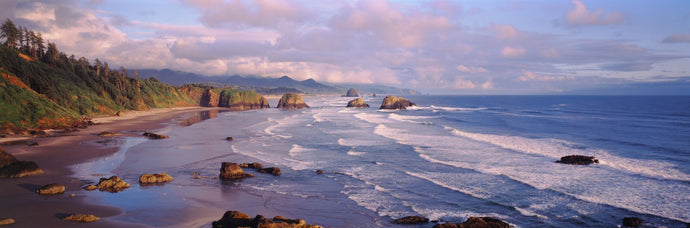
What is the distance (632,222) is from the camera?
15.2 m

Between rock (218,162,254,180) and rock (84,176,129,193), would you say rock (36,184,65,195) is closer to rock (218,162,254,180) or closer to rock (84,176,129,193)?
rock (84,176,129,193)

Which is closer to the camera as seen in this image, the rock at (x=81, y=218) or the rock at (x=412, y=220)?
the rock at (x=81, y=218)

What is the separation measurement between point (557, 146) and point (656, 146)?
910 cm

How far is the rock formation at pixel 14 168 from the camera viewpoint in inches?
790

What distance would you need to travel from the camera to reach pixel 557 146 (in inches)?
1481

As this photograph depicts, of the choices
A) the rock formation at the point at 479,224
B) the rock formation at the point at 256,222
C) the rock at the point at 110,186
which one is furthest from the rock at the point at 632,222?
the rock at the point at 110,186

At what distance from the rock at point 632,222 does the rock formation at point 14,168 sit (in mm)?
29170

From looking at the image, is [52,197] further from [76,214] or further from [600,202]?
[600,202]

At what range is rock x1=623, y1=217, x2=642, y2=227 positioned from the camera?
49.5 feet

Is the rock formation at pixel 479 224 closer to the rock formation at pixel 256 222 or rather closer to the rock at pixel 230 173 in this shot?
the rock formation at pixel 256 222

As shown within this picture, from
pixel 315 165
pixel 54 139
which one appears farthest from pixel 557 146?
pixel 54 139

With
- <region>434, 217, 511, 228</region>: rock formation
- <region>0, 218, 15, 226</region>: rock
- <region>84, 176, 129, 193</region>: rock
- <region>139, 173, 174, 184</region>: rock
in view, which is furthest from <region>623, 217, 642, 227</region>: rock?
<region>0, 218, 15, 226</region>: rock

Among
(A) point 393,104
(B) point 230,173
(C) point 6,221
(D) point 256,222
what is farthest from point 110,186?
(A) point 393,104

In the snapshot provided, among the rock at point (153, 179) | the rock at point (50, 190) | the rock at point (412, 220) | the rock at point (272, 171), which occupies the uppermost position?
the rock at point (50, 190)
